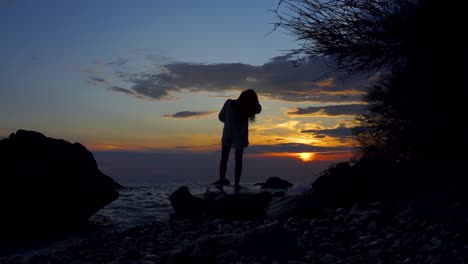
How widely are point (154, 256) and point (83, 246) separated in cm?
260

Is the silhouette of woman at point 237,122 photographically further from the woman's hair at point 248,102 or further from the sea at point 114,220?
the sea at point 114,220

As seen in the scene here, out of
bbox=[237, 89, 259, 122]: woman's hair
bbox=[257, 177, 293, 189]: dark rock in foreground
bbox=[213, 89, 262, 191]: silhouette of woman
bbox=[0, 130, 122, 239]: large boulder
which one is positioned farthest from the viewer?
bbox=[257, 177, 293, 189]: dark rock in foreground

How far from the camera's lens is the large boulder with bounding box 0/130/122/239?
34.6 feet

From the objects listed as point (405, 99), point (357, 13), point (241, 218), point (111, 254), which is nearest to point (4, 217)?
point (111, 254)

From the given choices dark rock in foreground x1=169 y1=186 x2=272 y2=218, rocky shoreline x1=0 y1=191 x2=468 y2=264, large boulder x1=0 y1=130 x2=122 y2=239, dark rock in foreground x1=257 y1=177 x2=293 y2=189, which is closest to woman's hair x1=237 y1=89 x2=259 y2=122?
dark rock in foreground x1=169 y1=186 x2=272 y2=218

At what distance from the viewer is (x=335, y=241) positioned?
5.41m

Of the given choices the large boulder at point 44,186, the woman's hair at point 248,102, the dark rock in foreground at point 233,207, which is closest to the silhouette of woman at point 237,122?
the woman's hair at point 248,102

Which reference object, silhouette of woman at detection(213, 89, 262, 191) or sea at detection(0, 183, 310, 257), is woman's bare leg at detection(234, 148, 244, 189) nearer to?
silhouette of woman at detection(213, 89, 262, 191)

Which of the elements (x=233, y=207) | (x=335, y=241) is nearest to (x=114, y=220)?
(x=233, y=207)

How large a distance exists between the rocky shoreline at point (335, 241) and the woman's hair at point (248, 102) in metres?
3.71

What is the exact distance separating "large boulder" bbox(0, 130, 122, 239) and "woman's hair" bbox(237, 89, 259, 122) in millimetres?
4846

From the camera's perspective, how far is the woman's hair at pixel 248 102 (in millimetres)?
10078

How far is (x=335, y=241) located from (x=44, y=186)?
8496 mm

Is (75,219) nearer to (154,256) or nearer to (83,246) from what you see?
(83,246)
